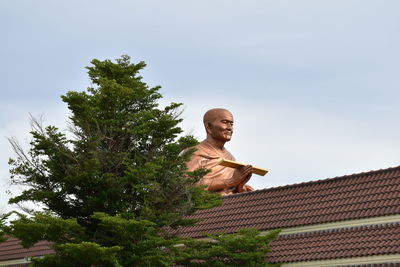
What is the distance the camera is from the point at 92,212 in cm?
1981

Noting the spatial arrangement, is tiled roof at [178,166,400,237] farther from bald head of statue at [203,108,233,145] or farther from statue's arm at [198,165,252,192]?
bald head of statue at [203,108,233,145]

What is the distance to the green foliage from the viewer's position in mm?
18859

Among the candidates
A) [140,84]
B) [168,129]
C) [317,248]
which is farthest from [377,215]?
[140,84]

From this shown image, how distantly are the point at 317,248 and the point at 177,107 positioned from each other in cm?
486

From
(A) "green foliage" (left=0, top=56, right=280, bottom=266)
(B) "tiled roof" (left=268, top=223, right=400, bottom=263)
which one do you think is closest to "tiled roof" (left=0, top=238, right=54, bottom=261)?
(A) "green foliage" (left=0, top=56, right=280, bottom=266)

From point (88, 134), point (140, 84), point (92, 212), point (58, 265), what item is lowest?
point (58, 265)

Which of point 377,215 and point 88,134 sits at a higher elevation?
point 88,134

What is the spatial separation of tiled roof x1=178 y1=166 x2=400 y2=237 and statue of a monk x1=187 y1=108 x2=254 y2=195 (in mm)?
2196

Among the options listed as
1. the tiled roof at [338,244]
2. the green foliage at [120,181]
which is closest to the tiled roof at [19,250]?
the green foliage at [120,181]

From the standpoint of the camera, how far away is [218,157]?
1020 inches

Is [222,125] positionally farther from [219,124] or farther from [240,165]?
[240,165]

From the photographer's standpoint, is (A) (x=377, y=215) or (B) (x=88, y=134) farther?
(B) (x=88, y=134)

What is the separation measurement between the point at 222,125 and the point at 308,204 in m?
6.43

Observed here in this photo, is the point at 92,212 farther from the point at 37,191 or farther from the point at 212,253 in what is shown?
the point at 212,253
